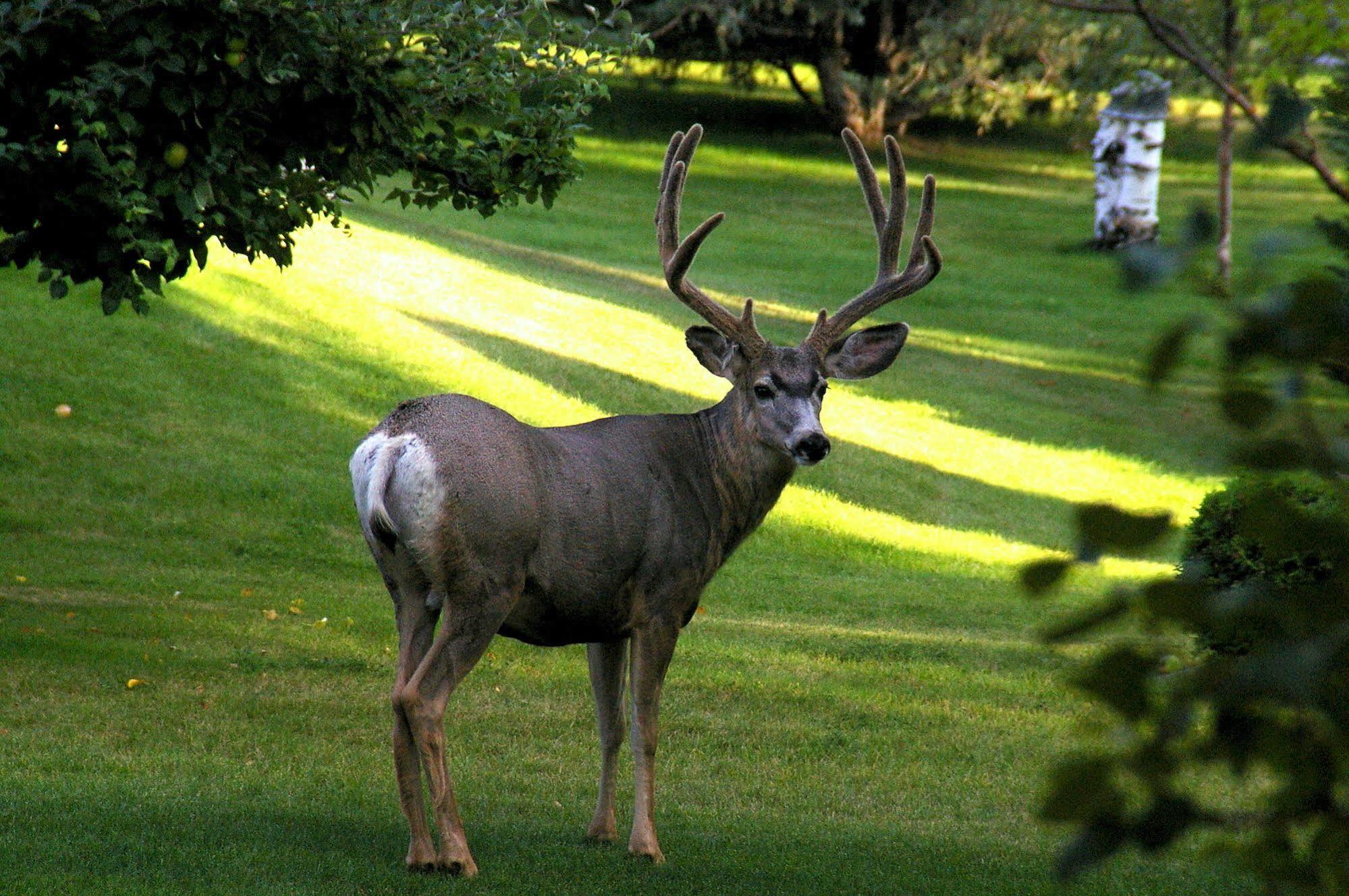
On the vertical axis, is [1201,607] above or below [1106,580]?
above

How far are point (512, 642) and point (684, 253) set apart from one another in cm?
461

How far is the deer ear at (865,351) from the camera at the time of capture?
732 centimetres

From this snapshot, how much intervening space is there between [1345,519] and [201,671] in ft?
29.0

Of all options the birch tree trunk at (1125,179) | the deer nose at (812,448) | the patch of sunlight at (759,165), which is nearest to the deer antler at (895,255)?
the deer nose at (812,448)

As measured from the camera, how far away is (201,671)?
386 inches

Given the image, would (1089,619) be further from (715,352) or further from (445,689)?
(715,352)

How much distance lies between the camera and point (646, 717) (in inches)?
265

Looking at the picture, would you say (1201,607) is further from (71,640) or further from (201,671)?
(71,640)

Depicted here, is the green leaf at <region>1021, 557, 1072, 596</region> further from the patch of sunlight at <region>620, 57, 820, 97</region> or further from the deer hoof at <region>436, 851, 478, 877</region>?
the patch of sunlight at <region>620, 57, 820, 97</region>

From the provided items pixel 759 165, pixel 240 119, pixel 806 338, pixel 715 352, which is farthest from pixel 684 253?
pixel 759 165

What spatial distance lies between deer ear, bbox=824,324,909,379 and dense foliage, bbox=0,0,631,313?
8.97 ft

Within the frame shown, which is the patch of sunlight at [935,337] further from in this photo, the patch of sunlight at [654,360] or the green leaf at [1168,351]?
the green leaf at [1168,351]

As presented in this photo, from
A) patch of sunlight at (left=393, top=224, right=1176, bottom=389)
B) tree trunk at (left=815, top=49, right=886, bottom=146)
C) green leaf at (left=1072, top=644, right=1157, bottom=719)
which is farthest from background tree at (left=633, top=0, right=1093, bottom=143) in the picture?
green leaf at (left=1072, top=644, right=1157, bottom=719)

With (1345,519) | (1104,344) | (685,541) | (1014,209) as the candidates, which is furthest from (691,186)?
(1345,519)
